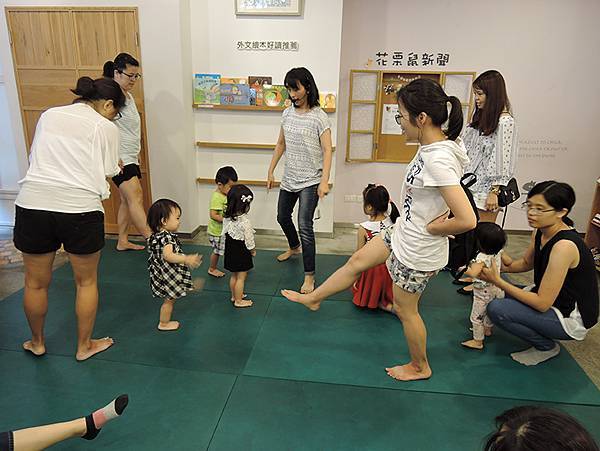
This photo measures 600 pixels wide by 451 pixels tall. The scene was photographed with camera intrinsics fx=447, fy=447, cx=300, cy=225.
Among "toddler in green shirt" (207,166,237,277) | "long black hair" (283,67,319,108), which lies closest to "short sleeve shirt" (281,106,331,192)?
"long black hair" (283,67,319,108)

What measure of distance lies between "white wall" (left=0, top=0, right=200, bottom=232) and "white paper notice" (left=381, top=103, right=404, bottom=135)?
196 centimetres

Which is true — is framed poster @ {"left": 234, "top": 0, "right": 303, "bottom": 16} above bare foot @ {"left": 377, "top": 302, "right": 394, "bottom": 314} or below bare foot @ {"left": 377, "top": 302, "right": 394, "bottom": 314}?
above

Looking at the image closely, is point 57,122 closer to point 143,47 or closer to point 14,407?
point 14,407

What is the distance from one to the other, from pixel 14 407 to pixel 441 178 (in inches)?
85.0

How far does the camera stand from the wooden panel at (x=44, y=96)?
4188 mm

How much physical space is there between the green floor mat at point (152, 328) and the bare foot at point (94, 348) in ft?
0.13

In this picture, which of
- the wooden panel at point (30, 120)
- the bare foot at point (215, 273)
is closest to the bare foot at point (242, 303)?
the bare foot at point (215, 273)

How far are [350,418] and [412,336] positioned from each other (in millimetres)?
492

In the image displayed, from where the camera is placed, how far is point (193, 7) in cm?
407

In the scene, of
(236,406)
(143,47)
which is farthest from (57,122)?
(143,47)

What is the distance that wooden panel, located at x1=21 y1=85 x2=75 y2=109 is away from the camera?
4188 millimetres

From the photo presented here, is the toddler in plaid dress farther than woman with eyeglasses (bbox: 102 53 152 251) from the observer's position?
No

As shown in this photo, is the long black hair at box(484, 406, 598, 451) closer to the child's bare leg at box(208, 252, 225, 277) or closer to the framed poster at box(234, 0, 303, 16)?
the child's bare leg at box(208, 252, 225, 277)

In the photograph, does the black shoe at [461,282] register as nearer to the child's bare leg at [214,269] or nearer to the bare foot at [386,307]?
the bare foot at [386,307]
